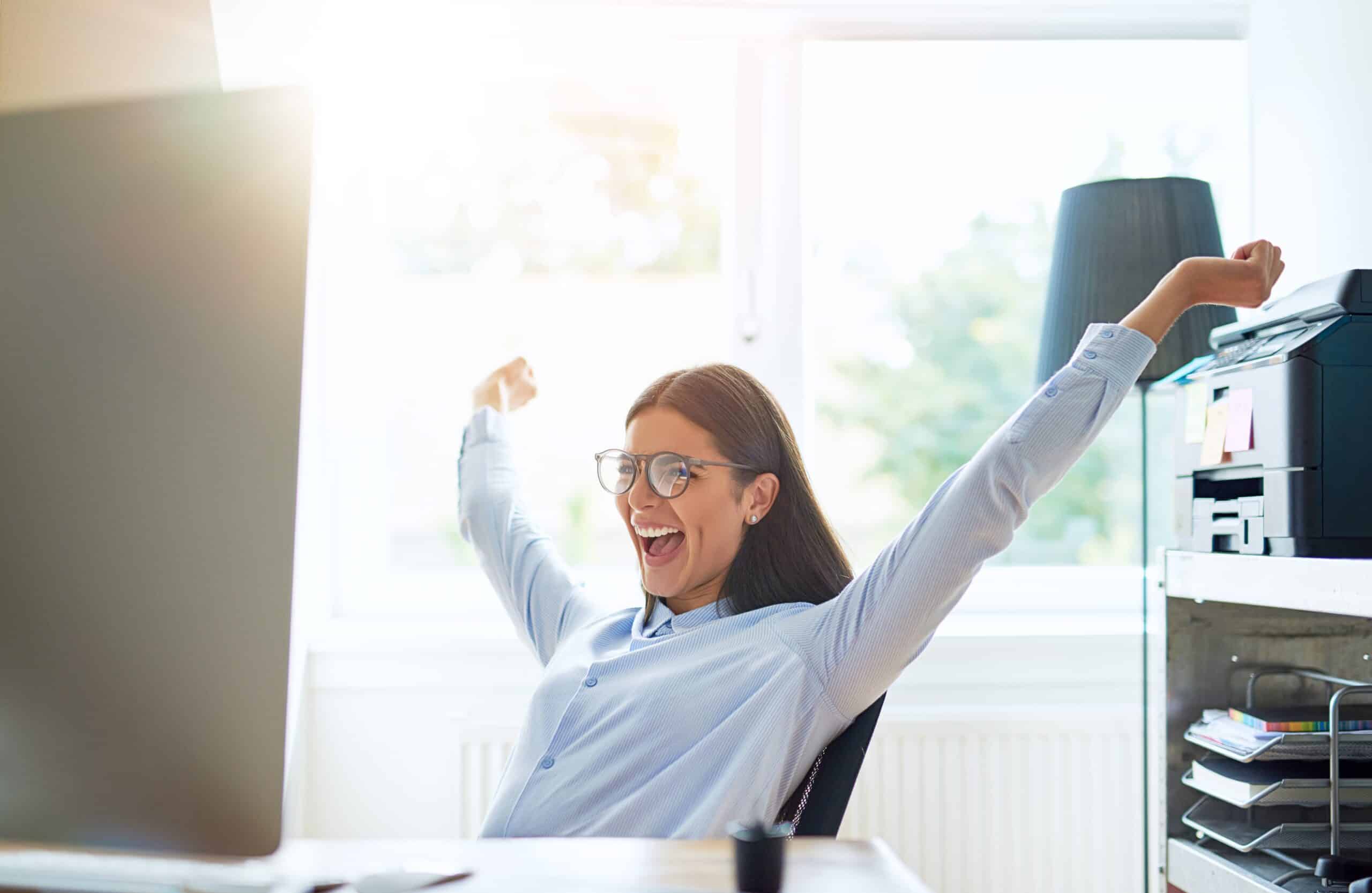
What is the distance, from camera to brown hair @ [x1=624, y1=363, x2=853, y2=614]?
4.83 feet

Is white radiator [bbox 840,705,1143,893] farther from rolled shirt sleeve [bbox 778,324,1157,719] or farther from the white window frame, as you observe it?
rolled shirt sleeve [bbox 778,324,1157,719]

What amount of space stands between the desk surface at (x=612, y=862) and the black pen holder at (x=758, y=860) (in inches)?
0.7

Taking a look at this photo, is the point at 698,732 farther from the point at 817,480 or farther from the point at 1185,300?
the point at 817,480

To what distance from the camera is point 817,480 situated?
8.48 feet

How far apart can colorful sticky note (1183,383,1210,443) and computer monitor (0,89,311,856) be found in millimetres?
1536

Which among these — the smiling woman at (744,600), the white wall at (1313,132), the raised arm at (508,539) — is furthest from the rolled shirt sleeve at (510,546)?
the white wall at (1313,132)

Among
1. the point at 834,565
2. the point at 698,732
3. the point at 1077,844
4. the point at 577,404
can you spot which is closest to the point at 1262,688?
the point at 1077,844

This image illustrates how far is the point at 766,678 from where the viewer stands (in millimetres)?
1302

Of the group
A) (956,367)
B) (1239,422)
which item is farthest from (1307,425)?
(956,367)

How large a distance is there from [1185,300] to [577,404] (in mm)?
1514

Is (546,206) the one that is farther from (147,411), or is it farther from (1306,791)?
(147,411)

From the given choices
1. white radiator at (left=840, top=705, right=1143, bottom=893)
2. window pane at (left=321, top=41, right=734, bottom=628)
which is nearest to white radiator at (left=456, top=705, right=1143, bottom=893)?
white radiator at (left=840, top=705, right=1143, bottom=893)

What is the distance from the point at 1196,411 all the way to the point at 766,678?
0.87 metres

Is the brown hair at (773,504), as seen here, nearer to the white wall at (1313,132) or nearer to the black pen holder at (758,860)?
the black pen holder at (758,860)
